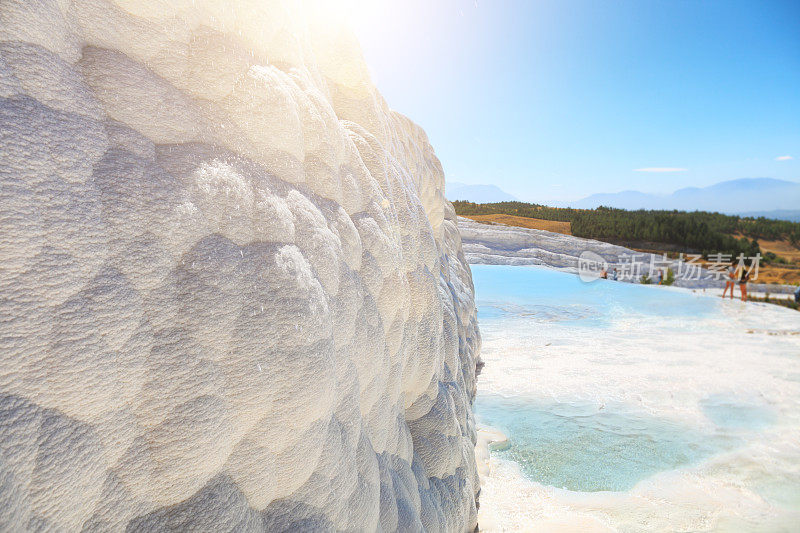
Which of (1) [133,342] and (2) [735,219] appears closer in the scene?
(1) [133,342]

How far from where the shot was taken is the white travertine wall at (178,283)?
1.72 feet

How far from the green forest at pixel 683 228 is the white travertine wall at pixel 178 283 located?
1443 centimetres

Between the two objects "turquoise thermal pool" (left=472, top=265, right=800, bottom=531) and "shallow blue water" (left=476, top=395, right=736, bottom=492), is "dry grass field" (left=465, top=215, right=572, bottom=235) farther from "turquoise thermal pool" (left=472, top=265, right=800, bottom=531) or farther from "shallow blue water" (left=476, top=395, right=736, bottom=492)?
"shallow blue water" (left=476, top=395, right=736, bottom=492)

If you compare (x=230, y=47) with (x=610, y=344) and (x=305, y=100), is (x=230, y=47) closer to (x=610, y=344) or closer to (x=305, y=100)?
(x=305, y=100)

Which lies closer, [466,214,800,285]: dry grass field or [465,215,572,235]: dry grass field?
[466,214,800,285]: dry grass field

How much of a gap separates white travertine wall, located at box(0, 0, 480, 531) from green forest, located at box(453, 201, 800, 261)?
47.3ft

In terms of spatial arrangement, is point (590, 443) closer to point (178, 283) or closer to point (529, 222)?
point (178, 283)

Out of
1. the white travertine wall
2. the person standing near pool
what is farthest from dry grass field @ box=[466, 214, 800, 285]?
the white travertine wall

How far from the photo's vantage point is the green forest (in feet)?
42.5

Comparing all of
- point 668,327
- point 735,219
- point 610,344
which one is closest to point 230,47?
point 610,344

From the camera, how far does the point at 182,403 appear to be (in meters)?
0.64

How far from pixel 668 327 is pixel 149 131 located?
8.57 meters

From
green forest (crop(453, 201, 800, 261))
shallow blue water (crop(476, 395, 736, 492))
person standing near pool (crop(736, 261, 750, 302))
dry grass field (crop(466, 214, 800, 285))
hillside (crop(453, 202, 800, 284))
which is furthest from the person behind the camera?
green forest (crop(453, 201, 800, 261))

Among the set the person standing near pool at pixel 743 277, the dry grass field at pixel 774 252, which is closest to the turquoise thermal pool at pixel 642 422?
the person standing near pool at pixel 743 277
